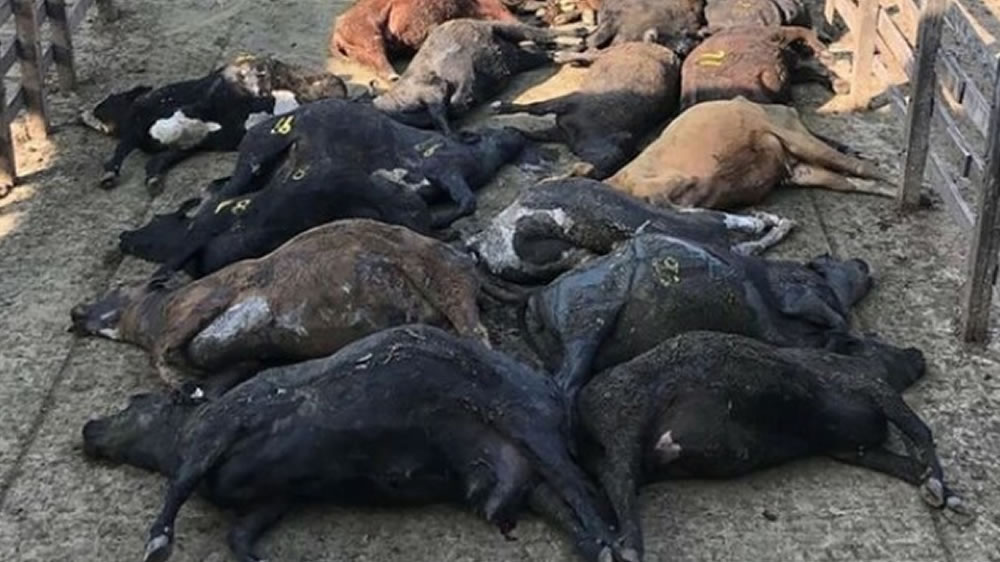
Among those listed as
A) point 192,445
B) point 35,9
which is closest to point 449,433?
point 192,445

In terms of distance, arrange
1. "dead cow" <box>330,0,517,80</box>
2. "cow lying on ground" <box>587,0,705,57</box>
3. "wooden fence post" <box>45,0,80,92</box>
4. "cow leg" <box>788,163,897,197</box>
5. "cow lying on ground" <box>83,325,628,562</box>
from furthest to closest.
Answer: "dead cow" <box>330,0,517,80</box>, "cow lying on ground" <box>587,0,705,57</box>, "wooden fence post" <box>45,0,80,92</box>, "cow leg" <box>788,163,897,197</box>, "cow lying on ground" <box>83,325,628,562</box>

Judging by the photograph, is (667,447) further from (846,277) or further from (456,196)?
(456,196)

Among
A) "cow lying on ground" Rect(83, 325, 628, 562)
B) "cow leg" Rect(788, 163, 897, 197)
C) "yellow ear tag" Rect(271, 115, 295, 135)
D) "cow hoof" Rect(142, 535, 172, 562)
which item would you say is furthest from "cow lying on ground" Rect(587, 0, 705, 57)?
"cow hoof" Rect(142, 535, 172, 562)

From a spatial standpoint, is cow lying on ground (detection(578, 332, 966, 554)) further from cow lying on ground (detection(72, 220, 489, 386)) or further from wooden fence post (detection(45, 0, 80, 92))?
wooden fence post (detection(45, 0, 80, 92))

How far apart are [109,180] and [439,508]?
3.25 meters

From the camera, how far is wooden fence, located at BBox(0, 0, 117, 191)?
7398 millimetres

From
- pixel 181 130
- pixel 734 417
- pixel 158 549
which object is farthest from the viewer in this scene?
pixel 181 130

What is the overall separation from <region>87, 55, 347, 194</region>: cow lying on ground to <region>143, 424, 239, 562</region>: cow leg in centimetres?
284

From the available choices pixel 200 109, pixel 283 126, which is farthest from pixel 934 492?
pixel 200 109

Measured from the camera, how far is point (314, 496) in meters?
4.85

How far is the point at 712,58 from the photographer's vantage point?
7.98 metres

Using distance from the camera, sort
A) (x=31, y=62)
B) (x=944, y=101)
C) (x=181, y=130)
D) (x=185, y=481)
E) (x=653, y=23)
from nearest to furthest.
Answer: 1. (x=185, y=481)
2. (x=944, y=101)
3. (x=181, y=130)
4. (x=31, y=62)
5. (x=653, y=23)

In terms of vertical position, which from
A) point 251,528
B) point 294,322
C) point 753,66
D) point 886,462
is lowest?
point 753,66

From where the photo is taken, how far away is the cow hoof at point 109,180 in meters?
7.41
